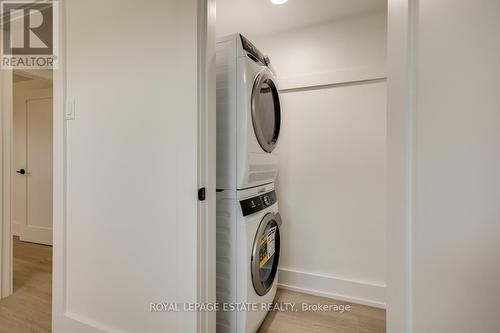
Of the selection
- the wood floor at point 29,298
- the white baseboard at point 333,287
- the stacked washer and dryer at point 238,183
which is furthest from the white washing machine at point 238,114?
the wood floor at point 29,298

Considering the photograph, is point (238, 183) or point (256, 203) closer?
point (238, 183)

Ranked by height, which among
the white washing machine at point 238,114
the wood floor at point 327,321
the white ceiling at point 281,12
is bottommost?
the wood floor at point 327,321

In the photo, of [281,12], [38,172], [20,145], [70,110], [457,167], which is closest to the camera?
[457,167]

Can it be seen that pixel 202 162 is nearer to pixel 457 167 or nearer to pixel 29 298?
pixel 457 167

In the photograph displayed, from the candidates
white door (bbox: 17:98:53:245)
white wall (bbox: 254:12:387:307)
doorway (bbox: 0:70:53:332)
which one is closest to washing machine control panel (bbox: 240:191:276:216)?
white wall (bbox: 254:12:387:307)

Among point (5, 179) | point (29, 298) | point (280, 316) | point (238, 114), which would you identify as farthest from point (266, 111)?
point (29, 298)

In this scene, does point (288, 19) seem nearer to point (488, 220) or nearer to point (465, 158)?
point (465, 158)

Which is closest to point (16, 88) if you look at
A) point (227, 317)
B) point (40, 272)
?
point (40, 272)

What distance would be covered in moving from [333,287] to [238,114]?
1667 millimetres

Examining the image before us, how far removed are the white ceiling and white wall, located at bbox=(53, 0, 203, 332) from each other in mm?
890

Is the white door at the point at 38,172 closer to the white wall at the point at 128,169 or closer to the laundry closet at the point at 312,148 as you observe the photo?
the white wall at the point at 128,169

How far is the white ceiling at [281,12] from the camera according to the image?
1.75 m

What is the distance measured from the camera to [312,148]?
208 cm

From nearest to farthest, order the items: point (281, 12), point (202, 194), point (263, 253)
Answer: point (202, 194) → point (263, 253) → point (281, 12)
